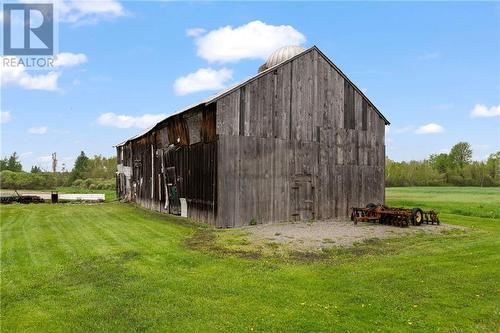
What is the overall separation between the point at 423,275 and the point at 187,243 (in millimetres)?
8627

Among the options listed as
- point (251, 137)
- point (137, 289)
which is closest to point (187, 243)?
point (137, 289)

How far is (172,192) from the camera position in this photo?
89.5ft

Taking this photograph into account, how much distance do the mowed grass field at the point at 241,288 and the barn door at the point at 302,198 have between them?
7604 mm

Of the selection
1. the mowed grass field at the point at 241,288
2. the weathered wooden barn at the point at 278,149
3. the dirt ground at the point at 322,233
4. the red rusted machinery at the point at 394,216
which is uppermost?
the weathered wooden barn at the point at 278,149

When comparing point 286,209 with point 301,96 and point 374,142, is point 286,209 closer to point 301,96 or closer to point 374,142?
point 301,96

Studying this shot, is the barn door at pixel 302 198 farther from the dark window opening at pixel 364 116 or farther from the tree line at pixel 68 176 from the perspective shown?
the tree line at pixel 68 176

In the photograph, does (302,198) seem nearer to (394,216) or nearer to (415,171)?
(394,216)

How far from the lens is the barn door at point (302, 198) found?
76.1ft

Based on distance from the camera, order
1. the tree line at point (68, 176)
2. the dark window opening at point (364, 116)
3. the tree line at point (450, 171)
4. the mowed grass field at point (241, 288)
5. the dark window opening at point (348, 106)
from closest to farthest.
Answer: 1. the mowed grass field at point (241, 288)
2. the dark window opening at point (348, 106)
3. the dark window opening at point (364, 116)
4. the tree line at point (68, 176)
5. the tree line at point (450, 171)

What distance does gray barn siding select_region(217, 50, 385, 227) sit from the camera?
20922 millimetres

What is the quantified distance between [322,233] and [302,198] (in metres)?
5.79

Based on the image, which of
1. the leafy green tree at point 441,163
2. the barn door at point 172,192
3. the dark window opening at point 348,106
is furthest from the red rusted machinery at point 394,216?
the leafy green tree at point 441,163

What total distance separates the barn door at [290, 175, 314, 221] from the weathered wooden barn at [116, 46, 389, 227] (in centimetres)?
6

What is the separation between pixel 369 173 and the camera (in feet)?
89.6
